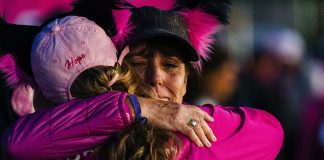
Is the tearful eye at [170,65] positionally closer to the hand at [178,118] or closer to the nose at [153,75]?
the nose at [153,75]

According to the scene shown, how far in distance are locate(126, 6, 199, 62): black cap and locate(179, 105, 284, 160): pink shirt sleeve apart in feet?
0.99

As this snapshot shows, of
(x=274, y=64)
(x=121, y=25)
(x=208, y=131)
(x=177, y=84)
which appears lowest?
(x=274, y=64)

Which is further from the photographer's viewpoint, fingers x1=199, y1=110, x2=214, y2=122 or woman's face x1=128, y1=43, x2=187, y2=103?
woman's face x1=128, y1=43, x2=187, y2=103

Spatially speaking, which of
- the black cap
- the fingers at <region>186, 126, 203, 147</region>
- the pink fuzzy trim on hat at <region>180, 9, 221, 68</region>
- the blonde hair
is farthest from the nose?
the fingers at <region>186, 126, 203, 147</region>

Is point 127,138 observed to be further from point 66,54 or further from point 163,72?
point 163,72

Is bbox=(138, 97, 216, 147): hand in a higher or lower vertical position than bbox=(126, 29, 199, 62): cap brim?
lower

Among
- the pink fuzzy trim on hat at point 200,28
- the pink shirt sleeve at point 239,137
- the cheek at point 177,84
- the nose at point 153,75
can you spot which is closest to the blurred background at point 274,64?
the pink fuzzy trim on hat at point 200,28

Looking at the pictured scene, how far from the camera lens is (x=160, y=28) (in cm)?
215

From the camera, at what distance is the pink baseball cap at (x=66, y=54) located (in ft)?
5.98

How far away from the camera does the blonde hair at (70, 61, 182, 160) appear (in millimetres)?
1688

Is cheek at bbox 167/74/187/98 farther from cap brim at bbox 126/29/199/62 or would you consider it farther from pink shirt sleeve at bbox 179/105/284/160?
pink shirt sleeve at bbox 179/105/284/160

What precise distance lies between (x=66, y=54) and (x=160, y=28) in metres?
0.42

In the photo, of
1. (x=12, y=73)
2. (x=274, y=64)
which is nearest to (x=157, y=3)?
(x=12, y=73)

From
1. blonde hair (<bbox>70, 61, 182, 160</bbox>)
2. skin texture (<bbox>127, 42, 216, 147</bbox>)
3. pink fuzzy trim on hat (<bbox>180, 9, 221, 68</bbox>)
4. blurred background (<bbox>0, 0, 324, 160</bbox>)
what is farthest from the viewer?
blurred background (<bbox>0, 0, 324, 160</bbox>)
